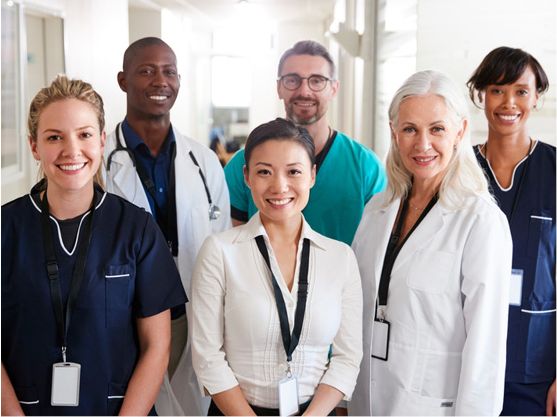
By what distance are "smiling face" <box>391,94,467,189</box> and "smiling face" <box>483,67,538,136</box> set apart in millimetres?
257

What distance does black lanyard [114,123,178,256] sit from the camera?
1.78 metres

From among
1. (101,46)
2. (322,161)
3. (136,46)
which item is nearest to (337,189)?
(322,161)

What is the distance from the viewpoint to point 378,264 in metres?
1.58

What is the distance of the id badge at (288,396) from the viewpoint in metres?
1.41

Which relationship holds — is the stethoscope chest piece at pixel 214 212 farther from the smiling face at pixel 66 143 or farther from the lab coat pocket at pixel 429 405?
the lab coat pocket at pixel 429 405

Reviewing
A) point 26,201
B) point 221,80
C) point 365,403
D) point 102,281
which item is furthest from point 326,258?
point 221,80

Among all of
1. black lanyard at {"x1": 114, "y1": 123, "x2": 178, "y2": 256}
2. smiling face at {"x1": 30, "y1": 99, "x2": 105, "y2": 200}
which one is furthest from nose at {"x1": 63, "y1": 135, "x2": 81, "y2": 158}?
black lanyard at {"x1": 114, "y1": 123, "x2": 178, "y2": 256}

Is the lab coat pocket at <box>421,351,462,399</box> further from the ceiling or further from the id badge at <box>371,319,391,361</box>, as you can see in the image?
the ceiling

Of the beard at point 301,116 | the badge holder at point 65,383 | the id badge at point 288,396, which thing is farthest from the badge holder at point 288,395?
the beard at point 301,116

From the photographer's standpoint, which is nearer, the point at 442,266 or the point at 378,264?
the point at 442,266

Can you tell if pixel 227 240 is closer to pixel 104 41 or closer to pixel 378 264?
pixel 378 264

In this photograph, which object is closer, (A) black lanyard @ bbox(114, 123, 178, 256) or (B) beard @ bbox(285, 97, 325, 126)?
(A) black lanyard @ bbox(114, 123, 178, 256)

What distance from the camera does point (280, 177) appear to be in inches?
57.1

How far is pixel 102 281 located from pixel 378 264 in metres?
0.73
